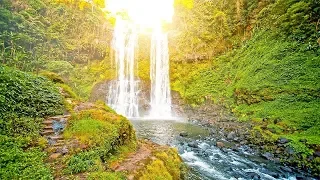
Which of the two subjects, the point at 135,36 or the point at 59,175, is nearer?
the point at 59,175

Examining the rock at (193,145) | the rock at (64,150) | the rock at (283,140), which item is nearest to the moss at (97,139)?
the rock at (64,150)

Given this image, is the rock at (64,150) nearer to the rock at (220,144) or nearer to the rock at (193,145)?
the rock at (193,145)

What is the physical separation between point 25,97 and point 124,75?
2655 cm

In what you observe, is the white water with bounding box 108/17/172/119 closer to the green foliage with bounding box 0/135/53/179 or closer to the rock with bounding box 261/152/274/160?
the rock with bounding box 261/152/274/160

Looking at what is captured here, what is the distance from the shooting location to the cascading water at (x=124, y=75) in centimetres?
3206

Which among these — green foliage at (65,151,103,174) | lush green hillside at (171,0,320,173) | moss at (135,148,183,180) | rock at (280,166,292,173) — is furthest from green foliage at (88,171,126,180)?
lush green hillside at (171,0,320,173)

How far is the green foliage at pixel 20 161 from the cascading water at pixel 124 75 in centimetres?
2348

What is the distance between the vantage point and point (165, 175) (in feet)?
24.0

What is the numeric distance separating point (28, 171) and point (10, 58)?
26581mm

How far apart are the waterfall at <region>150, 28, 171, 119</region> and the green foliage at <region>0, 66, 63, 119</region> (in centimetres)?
2040

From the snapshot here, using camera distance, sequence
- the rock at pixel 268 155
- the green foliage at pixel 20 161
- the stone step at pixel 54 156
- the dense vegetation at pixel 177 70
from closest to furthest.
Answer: the green foliage at pixel 20 161 < the stone step at pixel 54 156 < the dense vegetation at pixel 177 70 < the rock at pixel 268 155

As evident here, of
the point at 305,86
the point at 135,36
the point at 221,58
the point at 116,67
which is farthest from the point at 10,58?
the point at 305,86

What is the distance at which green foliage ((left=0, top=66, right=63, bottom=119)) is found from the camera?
7.66m

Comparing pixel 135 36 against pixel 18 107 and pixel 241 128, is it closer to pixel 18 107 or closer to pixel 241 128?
pixel 241 128
